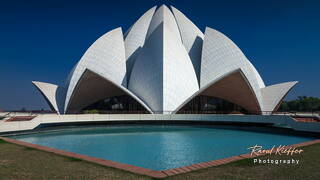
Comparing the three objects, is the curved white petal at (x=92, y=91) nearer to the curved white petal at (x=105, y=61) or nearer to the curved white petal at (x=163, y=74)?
the curved white petal at (x=105, y=61)

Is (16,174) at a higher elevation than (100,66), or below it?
below

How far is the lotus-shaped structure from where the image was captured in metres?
22.6

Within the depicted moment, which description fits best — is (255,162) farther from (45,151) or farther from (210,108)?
(210,108)

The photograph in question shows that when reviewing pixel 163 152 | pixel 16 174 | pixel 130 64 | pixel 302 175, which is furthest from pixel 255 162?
pixel 130 64

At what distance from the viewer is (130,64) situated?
2861 centimetres

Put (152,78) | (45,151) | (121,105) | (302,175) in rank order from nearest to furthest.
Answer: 1. (302,175)
2. (45,151)
3. (152,78)
4. (121,105)

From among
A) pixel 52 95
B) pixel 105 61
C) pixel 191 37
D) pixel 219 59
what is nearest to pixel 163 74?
pixel 219 59

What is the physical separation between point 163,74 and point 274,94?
515 inches

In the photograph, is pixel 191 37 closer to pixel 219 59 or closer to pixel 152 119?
pixel 219 59

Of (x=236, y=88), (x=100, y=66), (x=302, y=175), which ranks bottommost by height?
(x=302, y=175)

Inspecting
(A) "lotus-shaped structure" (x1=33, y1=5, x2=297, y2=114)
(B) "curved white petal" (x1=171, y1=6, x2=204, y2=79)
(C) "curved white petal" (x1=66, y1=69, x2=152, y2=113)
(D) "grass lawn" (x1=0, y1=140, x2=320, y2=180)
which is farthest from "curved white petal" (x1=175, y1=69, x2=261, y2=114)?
(D) "grass lawn" (x1=0, y1=140, x2=320, y2=180)

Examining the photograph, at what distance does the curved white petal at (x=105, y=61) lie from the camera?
25172mm

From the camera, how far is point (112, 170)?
13.8ft

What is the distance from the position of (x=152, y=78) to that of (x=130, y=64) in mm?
6421
